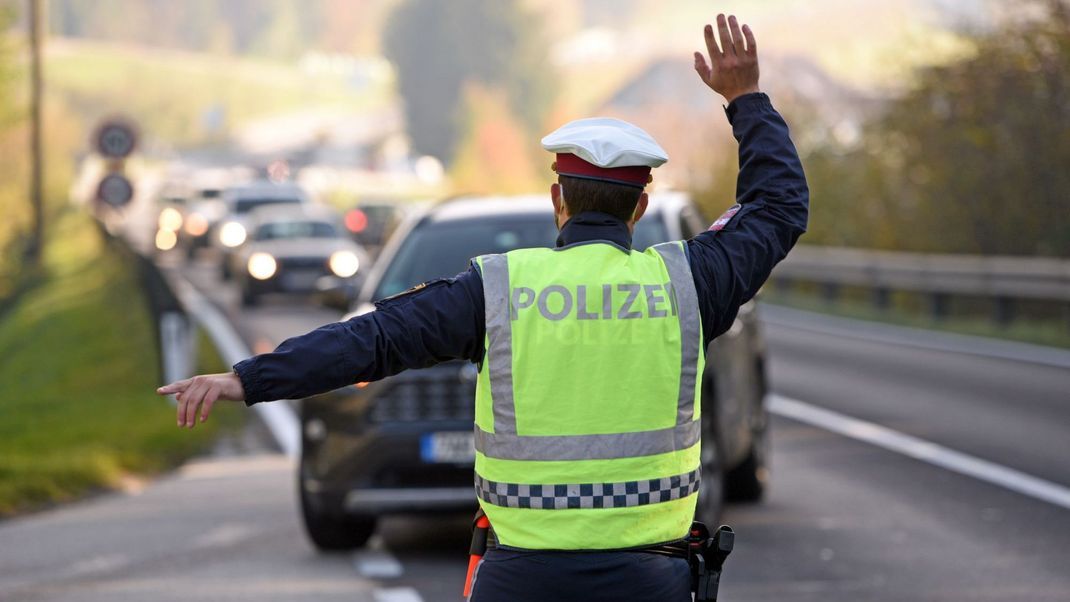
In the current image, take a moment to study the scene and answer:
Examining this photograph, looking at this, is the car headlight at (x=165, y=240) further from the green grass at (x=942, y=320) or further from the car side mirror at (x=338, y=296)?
the car side mirror at (x=338, y=296)

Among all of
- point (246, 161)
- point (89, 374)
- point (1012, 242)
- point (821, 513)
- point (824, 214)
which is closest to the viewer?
point (821, 513)

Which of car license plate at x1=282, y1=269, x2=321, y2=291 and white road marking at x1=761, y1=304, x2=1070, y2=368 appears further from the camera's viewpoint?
car license plate at x1=282, y1=269, x2=321, y2=291

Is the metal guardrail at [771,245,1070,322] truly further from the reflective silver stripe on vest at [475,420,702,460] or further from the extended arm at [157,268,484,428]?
the extended arm at [157,268,484,428]

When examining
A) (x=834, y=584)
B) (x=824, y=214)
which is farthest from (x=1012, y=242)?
(x=834, y=584)

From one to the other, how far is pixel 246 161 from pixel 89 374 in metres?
135

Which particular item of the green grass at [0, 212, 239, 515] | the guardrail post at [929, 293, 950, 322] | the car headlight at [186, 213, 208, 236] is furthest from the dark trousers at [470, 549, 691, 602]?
the car headlight at [186, 213, 208, 236]

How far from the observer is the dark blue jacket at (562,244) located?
396cm

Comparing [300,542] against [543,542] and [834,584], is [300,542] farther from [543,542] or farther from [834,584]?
[543,542]

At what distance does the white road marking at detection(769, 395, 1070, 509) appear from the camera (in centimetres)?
1146

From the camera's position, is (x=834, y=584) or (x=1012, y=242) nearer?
(x=834, y=584)

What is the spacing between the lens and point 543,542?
3.98 m

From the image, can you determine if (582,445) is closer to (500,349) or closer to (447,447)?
(500,349)

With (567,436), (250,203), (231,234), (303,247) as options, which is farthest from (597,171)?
(250,203)

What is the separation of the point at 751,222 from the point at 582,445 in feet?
Answer: 2.15
